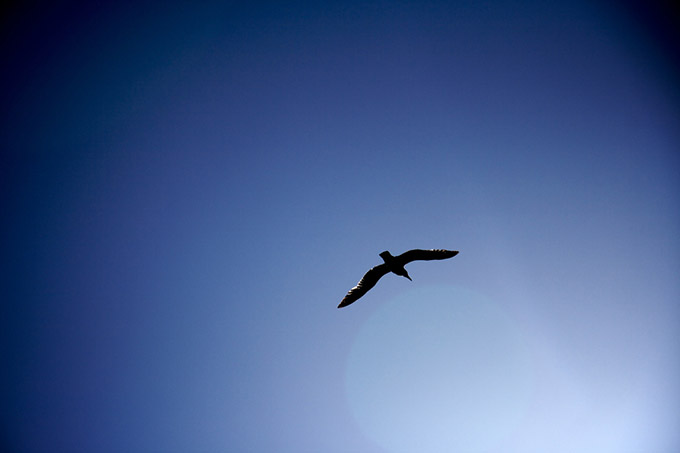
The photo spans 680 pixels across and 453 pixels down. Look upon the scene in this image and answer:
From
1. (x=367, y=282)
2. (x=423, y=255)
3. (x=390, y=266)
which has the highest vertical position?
(x=423, y=255)

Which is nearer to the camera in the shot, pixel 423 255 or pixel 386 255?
pixel 386 255

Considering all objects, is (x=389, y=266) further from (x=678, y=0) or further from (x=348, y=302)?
(x=678, y=0)

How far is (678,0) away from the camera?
19969 mm

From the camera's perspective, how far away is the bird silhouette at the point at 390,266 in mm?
12260

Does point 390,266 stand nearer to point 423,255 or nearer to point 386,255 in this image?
point 386,255

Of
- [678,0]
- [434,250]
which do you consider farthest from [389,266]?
[678,0]

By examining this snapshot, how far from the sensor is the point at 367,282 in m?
12.7

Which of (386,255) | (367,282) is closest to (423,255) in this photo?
(386,255)

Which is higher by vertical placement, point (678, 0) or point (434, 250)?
point (678, 0)

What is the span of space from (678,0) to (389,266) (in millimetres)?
26794

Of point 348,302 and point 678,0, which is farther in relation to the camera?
point 678,0

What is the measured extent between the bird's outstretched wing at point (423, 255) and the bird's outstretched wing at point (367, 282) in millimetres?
798

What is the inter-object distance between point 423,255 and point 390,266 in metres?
1.41

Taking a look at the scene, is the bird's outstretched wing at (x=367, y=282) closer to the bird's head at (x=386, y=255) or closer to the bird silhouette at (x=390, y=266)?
the bird silhouette at (x=390, y=266)
